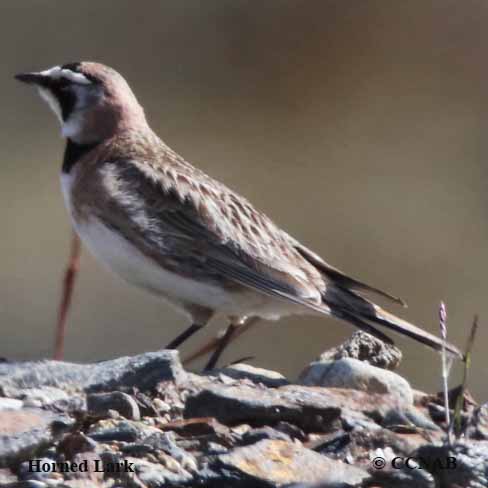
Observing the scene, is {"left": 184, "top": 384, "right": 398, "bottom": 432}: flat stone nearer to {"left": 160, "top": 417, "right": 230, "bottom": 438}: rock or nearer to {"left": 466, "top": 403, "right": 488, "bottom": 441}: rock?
{"left": 160, "top": 417, "right": 230, "bottom": 438}: rock

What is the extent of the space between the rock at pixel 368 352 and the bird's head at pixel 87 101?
1.70 metres

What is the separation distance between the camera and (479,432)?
6.54 meters

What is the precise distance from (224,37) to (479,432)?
1324 cm

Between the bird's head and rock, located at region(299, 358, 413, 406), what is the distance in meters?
2.04

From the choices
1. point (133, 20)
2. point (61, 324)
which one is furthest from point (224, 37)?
point (61, 324)

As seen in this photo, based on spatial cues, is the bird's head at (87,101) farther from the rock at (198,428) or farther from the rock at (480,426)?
the rock at (480,426)

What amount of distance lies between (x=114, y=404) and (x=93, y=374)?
0.29 metres

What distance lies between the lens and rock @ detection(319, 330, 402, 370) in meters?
7.75

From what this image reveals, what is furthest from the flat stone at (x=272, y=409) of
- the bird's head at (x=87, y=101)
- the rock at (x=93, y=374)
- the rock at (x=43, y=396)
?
the bird's head at (x=87, y=101)

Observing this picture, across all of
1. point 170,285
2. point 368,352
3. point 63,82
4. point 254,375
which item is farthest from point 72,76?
point 254,375

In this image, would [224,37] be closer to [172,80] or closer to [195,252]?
[172,80]

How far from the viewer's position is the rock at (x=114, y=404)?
20.9ft

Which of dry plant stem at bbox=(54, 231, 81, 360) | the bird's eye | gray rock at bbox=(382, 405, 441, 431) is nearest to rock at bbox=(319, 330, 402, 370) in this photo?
gray rock at bbox=(382, 405, 441, 431)

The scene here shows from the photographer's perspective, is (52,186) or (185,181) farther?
(52,186)
